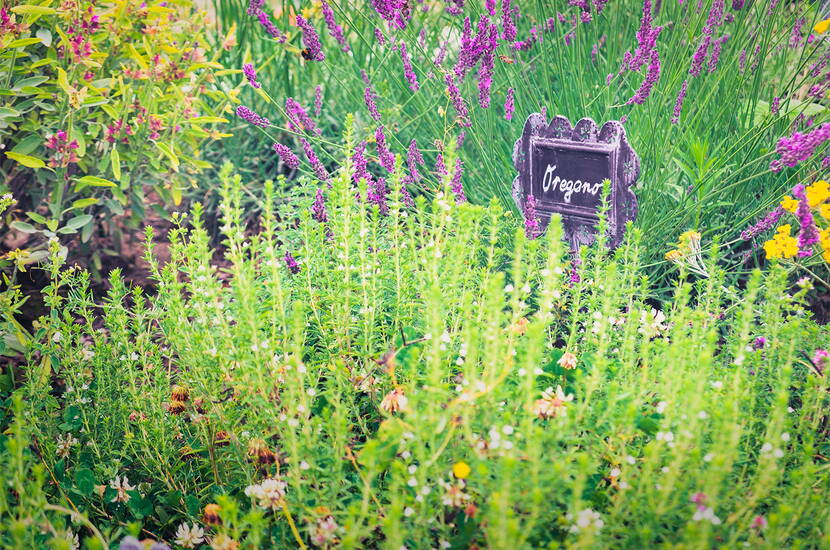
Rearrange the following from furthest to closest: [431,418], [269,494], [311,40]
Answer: [311,40] → [269,494] → [431,418]

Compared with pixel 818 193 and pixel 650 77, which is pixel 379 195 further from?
pixel 818 193

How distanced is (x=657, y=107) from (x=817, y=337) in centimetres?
84

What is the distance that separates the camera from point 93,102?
226 cm

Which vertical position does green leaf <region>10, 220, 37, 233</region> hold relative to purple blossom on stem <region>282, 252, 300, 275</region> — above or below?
above

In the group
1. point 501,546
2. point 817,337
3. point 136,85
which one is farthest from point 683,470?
point 136,85

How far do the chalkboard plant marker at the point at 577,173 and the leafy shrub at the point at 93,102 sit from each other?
46.4 inches

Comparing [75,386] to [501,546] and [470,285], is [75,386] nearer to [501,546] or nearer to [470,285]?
[470,285]

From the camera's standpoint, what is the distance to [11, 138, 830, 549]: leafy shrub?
1127 mm

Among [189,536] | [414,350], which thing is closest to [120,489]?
[189,536]

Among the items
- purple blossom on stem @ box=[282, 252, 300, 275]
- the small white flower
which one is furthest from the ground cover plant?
purple blossom on stem @ box=[282, 252, 300, 275]

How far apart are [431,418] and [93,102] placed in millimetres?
1754

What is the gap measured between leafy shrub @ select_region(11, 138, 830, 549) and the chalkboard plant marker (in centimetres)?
23

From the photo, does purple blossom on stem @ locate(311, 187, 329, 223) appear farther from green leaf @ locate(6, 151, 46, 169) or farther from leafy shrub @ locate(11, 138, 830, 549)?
green leaf @ locate(6, 151, 46, 169)

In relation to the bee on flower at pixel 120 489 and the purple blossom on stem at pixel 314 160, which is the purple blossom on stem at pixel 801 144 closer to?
the purple blossom on stem at pixel 314 160
